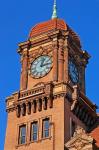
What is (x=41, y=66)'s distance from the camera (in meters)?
→ 55.9

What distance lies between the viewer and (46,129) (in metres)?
49.8

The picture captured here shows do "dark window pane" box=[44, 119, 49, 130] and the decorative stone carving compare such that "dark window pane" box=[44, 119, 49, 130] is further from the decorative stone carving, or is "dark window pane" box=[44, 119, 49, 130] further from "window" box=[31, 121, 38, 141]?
the decorative stone carving

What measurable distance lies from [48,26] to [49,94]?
1189cm

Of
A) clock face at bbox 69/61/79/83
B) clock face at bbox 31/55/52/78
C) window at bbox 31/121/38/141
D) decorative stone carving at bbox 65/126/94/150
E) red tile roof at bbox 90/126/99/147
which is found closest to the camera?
decorative stone carving at bbox 65/126/94/150

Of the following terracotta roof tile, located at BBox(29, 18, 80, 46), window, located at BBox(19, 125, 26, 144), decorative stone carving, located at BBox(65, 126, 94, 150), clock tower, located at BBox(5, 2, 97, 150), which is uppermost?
terracotta roof tile, located at BBox(29, 18, 80, 46)

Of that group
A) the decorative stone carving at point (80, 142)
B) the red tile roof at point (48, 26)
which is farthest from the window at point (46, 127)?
the red tile roof at point (48, 26)

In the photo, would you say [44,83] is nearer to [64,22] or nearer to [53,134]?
[53,134]

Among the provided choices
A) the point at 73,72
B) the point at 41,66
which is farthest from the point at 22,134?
the point at 73,72

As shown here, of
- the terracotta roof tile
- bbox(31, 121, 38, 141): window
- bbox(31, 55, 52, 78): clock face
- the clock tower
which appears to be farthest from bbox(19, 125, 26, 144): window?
the terracotta roof tile

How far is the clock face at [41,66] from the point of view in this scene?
55.2 metres

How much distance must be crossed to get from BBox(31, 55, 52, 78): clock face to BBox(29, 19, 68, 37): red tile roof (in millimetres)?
4201

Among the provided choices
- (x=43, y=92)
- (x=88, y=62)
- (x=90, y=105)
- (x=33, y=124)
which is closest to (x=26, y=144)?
(x=33, y=124)

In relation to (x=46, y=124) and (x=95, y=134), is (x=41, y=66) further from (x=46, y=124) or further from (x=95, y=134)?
(x=95, y=134)

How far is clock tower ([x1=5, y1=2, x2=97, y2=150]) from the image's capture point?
49.5m
